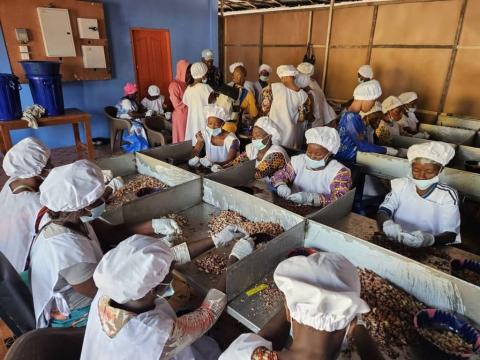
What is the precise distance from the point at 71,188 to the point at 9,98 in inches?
134

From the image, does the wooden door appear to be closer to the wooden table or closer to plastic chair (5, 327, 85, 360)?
the wooden table

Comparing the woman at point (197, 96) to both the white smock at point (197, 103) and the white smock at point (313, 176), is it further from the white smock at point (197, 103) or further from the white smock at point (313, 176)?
the white smock at point (313, 176)

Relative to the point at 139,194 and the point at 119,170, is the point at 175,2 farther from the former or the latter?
the point at 139,194

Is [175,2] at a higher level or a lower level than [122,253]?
higher

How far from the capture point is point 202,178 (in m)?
2.51

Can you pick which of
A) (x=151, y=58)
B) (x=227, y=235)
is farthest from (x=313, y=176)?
(x=151, y=58)

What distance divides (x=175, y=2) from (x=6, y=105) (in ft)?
13.8

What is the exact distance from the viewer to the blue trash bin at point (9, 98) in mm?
3891

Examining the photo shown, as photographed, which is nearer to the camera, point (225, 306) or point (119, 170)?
point (225, 306)

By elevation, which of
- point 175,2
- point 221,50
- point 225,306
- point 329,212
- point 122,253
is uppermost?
point 175,2

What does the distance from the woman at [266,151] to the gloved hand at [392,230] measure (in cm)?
109

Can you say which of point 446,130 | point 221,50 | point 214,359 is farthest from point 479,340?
point 221,50

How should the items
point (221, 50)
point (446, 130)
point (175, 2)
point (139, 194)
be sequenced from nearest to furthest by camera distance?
point (139, 194), point (446, 130), point (175, 2), point (221, 50)

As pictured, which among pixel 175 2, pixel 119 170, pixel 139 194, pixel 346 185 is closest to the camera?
pixel 346 185
